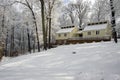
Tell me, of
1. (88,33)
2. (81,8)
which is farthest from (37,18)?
(81,8)

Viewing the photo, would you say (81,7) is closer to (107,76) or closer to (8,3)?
(8,3)

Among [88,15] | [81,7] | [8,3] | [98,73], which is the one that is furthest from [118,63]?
[88,15]

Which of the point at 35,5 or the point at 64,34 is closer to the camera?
the point at 35,5

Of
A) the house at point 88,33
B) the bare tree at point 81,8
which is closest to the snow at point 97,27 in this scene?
the house at point 88,33

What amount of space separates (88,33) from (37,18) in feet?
49.5

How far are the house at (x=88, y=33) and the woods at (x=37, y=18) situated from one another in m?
2.73

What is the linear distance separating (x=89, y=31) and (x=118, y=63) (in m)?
37.2

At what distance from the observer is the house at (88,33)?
4229cm

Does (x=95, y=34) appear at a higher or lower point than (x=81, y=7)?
lower

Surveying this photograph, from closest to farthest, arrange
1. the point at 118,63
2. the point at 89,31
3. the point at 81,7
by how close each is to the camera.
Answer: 1. the point at 118,63
2. the point at 89,31
3. the point at 81,7

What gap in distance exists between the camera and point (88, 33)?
4972 centimetres

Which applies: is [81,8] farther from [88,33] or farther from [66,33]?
[88,33]

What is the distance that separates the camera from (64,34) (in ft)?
182

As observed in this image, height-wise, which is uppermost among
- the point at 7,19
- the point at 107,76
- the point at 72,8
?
the point at 72,8
